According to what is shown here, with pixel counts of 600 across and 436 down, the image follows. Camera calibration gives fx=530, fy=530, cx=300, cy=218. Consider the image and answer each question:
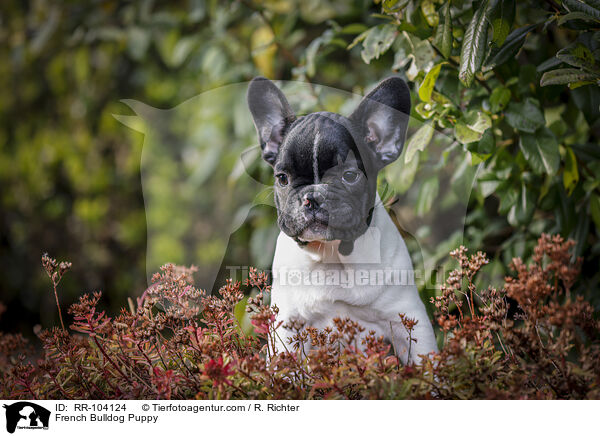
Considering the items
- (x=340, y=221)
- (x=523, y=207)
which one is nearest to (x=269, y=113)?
(x=340, y=221)

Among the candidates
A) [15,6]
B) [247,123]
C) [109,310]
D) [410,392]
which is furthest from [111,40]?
[410,392]

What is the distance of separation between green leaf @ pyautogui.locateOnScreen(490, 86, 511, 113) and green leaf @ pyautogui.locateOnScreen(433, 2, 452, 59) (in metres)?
0.15

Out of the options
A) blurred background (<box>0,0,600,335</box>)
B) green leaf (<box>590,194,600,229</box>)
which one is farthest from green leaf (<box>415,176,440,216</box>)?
green leaf (<box>590,194,600,229</box>)

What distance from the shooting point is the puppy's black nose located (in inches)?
32.2

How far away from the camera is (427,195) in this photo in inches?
42.8

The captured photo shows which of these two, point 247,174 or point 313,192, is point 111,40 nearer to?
point 247,174

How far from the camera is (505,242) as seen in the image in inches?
49.3

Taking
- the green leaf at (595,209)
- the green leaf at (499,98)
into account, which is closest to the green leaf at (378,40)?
the green leaf at (499,98)

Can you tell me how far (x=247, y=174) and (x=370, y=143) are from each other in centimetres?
32

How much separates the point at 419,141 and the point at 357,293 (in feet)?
1.02

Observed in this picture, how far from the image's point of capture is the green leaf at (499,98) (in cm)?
103

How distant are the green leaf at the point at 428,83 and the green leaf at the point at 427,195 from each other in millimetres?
198
